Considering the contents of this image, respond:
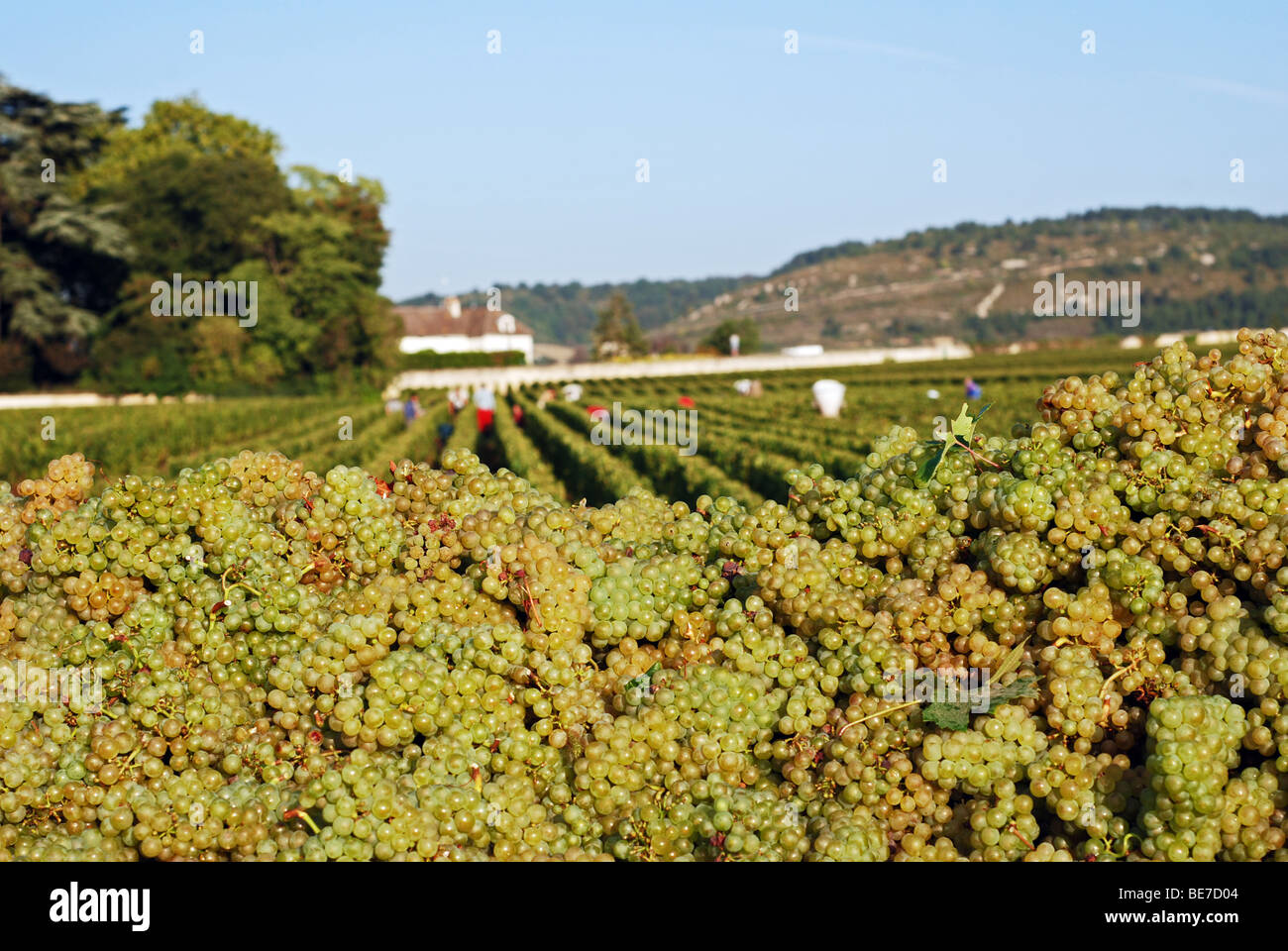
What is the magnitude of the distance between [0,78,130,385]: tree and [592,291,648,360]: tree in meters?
58.1

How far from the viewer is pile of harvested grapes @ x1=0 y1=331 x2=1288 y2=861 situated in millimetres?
2150

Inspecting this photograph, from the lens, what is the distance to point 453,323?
108 m

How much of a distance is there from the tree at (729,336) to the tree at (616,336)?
749cm

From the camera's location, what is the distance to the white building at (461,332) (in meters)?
104

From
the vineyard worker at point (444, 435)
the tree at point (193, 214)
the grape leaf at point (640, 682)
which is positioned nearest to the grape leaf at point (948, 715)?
the grape leaf at point (640, 682)

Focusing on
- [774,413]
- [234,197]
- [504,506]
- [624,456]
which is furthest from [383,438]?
[234,197]

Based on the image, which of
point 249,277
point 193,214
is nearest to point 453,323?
point 193,214

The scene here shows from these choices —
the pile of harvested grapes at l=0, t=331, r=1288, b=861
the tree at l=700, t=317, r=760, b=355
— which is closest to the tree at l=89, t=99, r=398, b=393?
the tree at l=700, t=317, r=760, b=355

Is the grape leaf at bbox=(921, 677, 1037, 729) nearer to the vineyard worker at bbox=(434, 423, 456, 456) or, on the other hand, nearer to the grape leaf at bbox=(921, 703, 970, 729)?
the grape leaf at bbox=(921, 703, 970, 729)

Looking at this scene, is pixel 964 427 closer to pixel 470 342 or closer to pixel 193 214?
pixel 193 214

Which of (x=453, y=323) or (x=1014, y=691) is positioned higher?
(x=453, y=323)

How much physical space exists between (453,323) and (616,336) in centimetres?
1766
